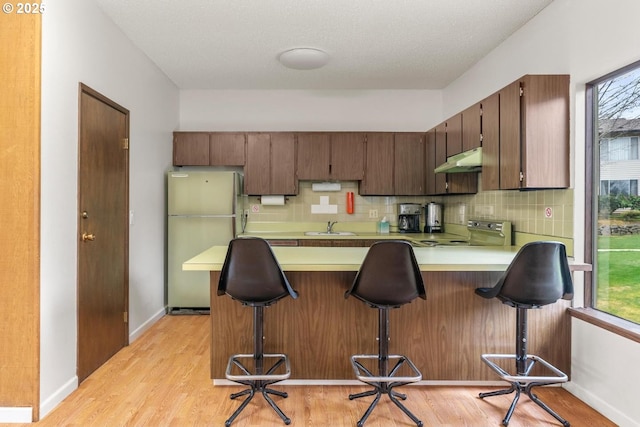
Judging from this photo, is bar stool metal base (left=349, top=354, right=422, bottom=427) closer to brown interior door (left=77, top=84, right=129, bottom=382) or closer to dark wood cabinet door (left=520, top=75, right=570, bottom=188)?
dark wood cabinet door (left=520, top=75, right=570, bottom=188)

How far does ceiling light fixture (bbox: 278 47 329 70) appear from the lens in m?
3.63

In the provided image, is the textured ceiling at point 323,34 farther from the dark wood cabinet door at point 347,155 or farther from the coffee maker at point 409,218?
the coffee maker at point 409,218

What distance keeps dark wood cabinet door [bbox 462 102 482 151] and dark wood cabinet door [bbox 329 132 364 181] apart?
1.47 metres

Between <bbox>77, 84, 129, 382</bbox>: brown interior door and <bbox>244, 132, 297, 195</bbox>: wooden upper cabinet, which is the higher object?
<bbox>244, 132, 297, 195</bbox>: wooden upper cabinet

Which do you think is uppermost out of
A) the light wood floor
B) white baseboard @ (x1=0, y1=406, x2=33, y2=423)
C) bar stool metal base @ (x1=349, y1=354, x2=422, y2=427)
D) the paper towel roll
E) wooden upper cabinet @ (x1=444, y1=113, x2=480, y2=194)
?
wooden upper cabinet @ (x1=444, y1=113, x2=480, y2=194)

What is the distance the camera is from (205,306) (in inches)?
175

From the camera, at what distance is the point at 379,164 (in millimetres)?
4828

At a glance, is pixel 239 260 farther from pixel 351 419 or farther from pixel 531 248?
pixel 531 248

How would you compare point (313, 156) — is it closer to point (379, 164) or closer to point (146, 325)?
point (379, 164)

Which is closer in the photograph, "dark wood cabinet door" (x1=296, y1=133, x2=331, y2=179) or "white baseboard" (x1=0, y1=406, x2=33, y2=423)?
"white baseboard" (x1=0, y1=406, x2=33, y2=423)

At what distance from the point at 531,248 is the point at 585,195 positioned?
795 millimetres

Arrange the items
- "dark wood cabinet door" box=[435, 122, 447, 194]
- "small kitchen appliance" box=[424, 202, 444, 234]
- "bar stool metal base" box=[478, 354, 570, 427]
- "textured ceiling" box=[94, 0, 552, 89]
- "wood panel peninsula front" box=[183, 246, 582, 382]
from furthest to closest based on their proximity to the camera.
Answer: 1. "small kitchen appliance" box=[424, 202, 444, 234]
2. "dark wood cabinet door" box=[435, 122, 447, 194]
3. "textured ceiling" box=[94, 0, 552, 89]
4. "wood panel peninsula front" box=[183, 246, 582, 382]
5. "bar stool metal base" box=[478, 354, 570, 427]

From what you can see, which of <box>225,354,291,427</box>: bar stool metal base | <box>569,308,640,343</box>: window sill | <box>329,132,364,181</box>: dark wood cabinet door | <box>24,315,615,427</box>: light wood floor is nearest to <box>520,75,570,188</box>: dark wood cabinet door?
<box>569,308,640,343</box>: window sill

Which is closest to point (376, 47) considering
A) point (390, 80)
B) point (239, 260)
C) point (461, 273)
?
point (390, 80)
